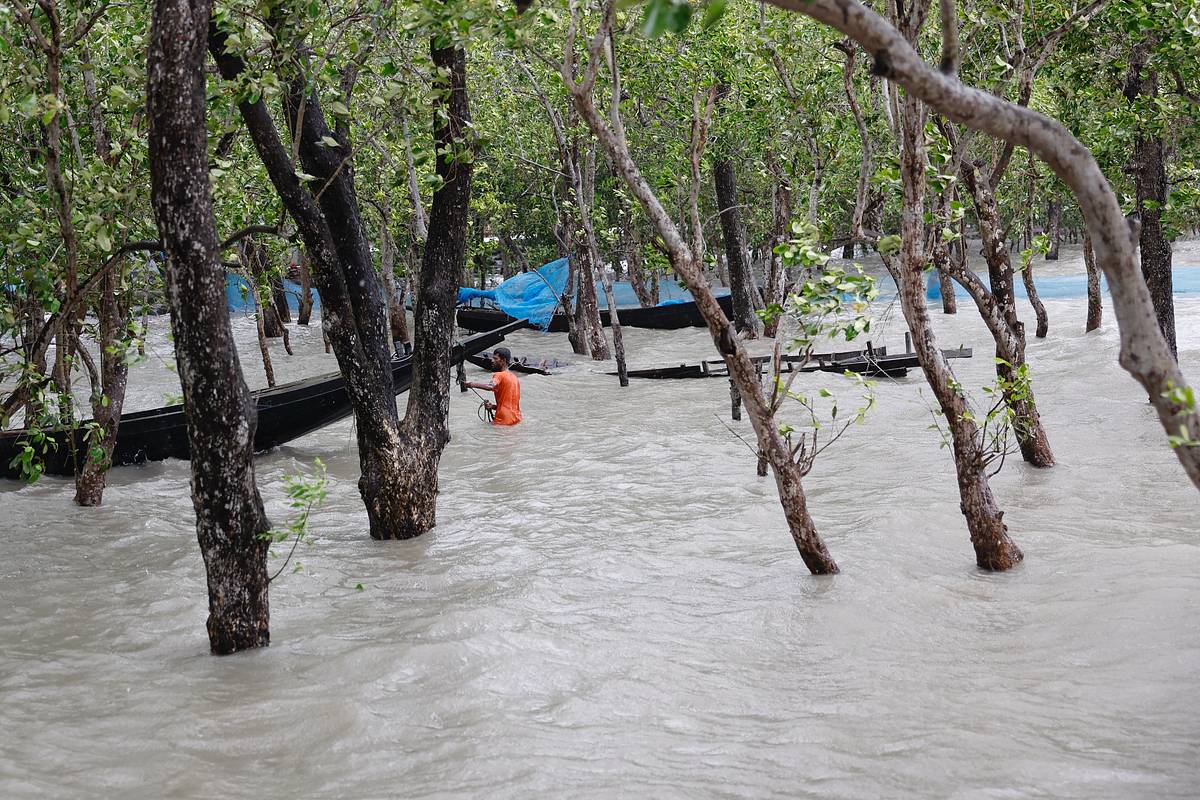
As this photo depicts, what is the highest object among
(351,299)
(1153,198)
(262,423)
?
(1153,198)

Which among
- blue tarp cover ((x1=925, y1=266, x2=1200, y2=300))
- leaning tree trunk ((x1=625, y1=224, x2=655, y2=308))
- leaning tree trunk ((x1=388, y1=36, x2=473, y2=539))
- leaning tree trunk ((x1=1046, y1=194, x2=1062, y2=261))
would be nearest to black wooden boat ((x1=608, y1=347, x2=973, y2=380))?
leaning tree trunk ((x1=388, y1=36, x2=473, y2=539))

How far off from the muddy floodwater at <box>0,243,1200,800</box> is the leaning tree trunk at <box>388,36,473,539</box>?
32cm

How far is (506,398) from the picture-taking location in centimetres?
1252

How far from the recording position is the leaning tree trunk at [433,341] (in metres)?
7.21

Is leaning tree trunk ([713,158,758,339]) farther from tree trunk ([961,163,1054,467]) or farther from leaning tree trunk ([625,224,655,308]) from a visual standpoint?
tree trunk ([961,163,1054,467])

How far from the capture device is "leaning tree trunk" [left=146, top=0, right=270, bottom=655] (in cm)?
447

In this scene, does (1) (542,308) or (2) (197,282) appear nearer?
(2) (197,282)

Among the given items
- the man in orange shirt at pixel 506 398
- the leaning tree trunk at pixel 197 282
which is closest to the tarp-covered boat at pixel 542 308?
the man in orange shirt at pixel 506 398

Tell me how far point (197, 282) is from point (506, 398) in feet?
26.4

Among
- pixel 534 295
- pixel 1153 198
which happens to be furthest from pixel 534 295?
pixel 1153 198

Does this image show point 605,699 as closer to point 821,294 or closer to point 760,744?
point 760,744

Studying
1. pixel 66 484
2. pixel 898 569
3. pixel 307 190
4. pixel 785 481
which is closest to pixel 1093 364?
pixel 898 569

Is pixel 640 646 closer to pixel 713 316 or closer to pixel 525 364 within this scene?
pixel 713 316

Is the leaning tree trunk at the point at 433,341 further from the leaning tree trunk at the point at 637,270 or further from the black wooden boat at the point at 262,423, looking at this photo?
the leaning tree trunk at the point at 637,270
